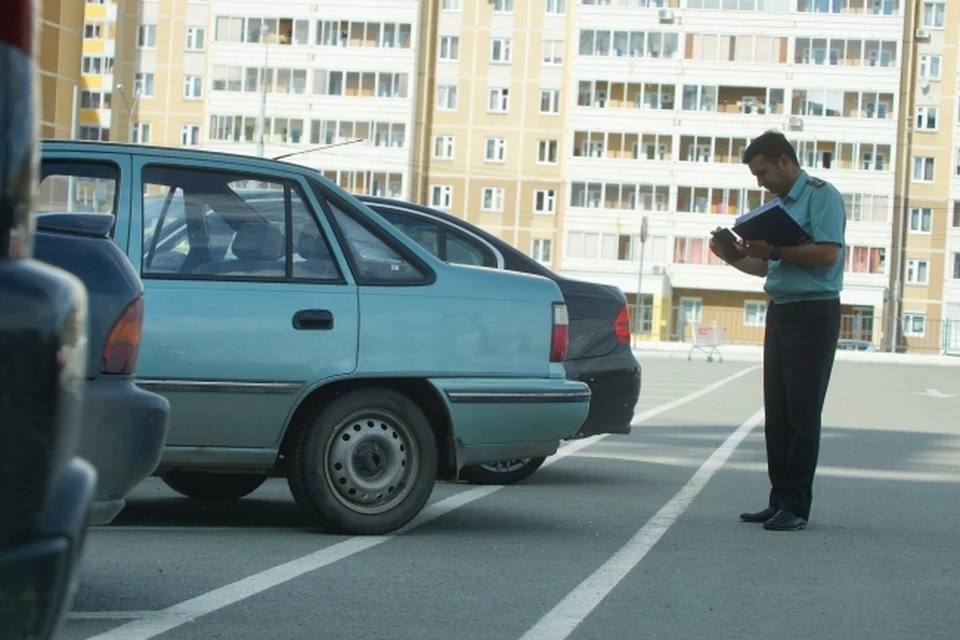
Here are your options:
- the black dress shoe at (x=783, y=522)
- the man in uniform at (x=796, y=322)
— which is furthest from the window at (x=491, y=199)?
the black dress shoe at (x=783, y=522)

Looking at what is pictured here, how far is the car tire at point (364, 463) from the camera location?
26.6 ft

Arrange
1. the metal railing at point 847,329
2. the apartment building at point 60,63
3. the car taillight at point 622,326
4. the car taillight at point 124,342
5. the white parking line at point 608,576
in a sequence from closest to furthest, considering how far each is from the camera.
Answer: the car taillight at point 124,342
the white parking line at point 608,576
the car taillight at point 622,326
the apartment building at point 60,63
the metal railing at point 847,329

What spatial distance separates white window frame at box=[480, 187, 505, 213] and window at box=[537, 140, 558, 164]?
104 inches

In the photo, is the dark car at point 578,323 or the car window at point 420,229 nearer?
the dark car at point 578,323

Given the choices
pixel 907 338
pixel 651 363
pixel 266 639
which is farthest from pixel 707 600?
pixel 907 338

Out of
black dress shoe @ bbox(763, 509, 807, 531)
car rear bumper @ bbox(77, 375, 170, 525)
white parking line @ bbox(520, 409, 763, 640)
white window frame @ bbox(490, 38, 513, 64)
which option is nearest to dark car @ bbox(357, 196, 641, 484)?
white parking line @ bbox(520, 409, 763, 640)

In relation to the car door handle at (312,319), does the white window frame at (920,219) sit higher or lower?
higher

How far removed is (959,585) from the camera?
7367 mm

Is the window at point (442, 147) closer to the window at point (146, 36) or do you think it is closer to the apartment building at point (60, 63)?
the window at point (146, 36)

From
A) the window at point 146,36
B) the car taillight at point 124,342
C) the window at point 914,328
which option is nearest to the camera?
the car taillight at point 124,342

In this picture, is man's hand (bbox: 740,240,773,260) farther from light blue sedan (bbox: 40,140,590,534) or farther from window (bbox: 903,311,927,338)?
window (bbox: 903,311,927,338)

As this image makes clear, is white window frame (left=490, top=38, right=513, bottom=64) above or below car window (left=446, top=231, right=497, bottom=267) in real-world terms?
above

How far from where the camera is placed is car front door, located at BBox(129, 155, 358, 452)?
7883 mm

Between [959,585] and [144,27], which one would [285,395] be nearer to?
[959,585]
